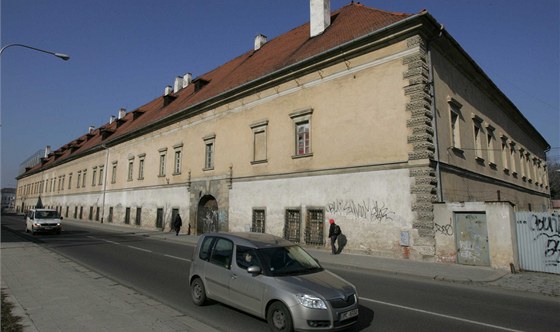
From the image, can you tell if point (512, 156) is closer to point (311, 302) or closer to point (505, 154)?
point (505, 154)

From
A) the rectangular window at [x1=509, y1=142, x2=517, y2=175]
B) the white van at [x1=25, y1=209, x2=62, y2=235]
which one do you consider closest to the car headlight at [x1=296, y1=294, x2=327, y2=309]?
the white van at [x1=25, y1=209, x2=62, y2=235]

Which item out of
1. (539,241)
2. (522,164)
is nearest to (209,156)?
(539,241)

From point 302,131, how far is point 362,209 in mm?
5776

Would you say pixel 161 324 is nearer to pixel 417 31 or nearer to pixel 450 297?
pixel 450 297

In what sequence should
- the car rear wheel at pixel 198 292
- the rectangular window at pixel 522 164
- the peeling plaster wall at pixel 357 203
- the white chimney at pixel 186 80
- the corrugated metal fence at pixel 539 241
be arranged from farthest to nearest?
the white chimney at pixel 186 80
the rectangular window at pixel 522 164
the peeling plaster wall at pixel 357 203
the corrugated metal fence at pixel 539 241
the car rear wheel at pixel 198 292

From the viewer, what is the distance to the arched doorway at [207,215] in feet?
79.9

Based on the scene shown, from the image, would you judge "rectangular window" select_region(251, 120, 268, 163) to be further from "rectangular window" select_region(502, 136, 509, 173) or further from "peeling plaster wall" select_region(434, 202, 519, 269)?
"rectangular window" select_region(502, 136, 509, 173)

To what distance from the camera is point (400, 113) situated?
1513cm

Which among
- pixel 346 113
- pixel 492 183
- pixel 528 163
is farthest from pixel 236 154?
pixel 528 163

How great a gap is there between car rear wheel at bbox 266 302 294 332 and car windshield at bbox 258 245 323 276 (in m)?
0.53

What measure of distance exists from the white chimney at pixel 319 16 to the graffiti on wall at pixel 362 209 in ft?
37.2

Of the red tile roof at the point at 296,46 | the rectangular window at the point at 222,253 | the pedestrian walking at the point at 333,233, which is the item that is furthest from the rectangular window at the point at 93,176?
the rectangular window at the point at 222,253

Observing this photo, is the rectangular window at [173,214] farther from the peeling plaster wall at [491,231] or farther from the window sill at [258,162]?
the peeling plaster wall at [491,231]

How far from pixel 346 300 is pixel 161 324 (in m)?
2.95
